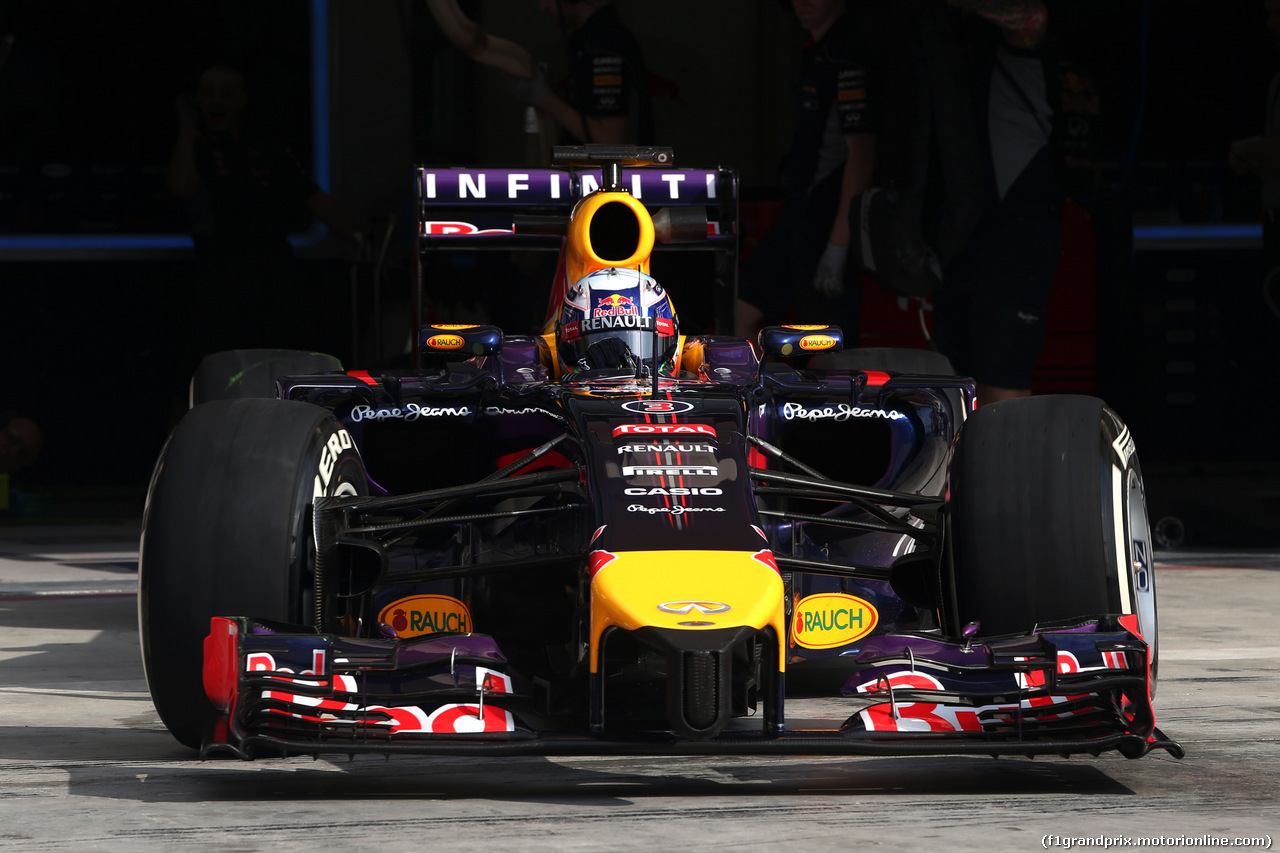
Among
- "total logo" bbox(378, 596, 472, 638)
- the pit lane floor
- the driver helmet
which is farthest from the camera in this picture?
the driver helmet

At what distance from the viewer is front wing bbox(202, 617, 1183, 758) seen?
4.18 m

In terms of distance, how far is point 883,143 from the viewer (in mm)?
12391

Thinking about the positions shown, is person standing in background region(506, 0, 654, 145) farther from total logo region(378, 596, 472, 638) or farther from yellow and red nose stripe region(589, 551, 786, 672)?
yellow and red nose stripe region(589, 551, 786, 672)

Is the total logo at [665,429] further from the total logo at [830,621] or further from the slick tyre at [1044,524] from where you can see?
the total logo at [830,621]

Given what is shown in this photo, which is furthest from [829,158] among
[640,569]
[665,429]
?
[640,569]

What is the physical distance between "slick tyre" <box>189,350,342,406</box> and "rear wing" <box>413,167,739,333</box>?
82cm

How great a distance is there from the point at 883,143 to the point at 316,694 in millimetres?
8873

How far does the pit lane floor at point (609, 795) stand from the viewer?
3979 millimetres

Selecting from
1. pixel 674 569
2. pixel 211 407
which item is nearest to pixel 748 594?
pixel 674 569

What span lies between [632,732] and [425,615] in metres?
1.58

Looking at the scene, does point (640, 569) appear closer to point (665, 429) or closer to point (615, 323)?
point (665, 429)

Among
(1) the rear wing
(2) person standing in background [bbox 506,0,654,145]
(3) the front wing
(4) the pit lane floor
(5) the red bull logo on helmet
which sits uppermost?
(2) person standing in background [bbox 506,0,654,145]

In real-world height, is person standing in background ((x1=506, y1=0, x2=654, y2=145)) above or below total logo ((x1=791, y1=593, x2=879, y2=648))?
above

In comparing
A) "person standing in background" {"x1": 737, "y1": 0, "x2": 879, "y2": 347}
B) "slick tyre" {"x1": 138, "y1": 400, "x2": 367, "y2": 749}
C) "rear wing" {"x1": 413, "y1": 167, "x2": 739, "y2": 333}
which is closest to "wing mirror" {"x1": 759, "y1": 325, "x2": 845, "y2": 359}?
"rear wing" {"x1": 413, "y1": 167, "x2": 739, "y2": 333}
